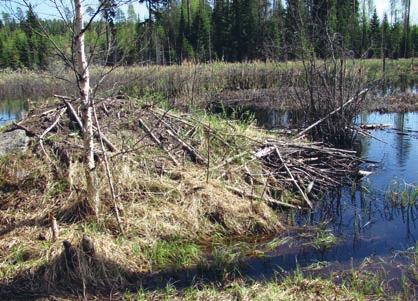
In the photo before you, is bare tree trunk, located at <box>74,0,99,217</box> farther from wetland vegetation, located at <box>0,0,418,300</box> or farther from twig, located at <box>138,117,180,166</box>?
twig, located at <box>138,117,180,166</box>

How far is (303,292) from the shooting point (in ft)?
13.9

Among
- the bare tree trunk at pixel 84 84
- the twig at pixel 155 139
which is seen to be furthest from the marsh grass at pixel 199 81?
the bare tree trunk at pixel 84 84

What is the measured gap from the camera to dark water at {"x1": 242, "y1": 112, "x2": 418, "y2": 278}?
517cm

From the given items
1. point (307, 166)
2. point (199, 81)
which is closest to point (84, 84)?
point (307, 166)

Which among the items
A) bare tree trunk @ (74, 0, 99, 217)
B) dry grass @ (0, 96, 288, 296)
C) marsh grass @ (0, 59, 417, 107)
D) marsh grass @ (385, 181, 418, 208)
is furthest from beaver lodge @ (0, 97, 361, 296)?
marsh grass @ (0, 59, 417, 107)

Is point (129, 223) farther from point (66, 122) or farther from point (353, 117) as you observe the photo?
point (353, 117)

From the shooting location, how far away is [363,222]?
6.34m

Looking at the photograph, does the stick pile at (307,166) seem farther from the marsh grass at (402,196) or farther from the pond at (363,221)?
the marsh grass at (402,196)

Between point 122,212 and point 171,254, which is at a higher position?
point 122,212

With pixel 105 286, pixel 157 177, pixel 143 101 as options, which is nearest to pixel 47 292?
pixel 105 286

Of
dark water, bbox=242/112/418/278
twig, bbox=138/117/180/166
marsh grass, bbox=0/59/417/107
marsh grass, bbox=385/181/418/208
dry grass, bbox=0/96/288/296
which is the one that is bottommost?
dark water, bbox=242/112/418/278

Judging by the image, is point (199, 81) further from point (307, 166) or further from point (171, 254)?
point (171, 254)

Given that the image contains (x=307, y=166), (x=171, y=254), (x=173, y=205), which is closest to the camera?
(x=171, y=254)

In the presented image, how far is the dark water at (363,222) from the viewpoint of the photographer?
517cm
